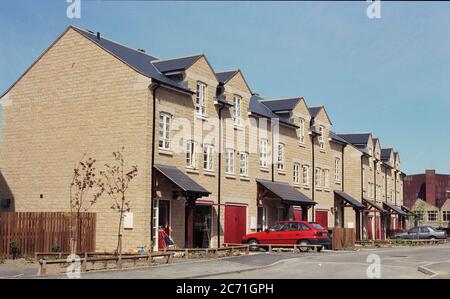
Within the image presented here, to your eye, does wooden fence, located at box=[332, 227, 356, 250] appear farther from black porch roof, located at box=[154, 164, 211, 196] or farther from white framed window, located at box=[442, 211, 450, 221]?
white framed window, located at box=[442, 211, 450, 221]

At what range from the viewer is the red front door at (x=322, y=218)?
4372 cm

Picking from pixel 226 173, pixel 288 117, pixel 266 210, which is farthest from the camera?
pixel 288 117

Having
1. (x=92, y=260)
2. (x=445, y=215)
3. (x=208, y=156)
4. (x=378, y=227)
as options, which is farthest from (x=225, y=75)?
(x=445, y=215)

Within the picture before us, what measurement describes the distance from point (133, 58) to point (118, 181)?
6538 mm

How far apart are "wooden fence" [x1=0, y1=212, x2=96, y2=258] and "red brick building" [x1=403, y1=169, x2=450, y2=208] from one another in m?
86.9

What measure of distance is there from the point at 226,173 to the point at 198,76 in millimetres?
5686

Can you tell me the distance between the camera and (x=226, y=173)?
3284cm

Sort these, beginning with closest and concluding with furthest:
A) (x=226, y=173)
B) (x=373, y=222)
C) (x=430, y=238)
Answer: (x=226, y=173) → (x=430, y=238) → (x=373, y=222)

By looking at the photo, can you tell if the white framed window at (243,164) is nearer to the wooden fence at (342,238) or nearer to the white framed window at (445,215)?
the wooden fence at (342,238)

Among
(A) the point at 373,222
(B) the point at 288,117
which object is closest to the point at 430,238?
(A) the point at 373,222

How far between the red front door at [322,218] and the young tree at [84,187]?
20.4 meters

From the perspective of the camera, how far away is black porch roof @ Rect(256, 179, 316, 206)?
116 feet

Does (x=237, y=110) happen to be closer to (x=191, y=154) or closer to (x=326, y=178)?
(x=191, y=154)
